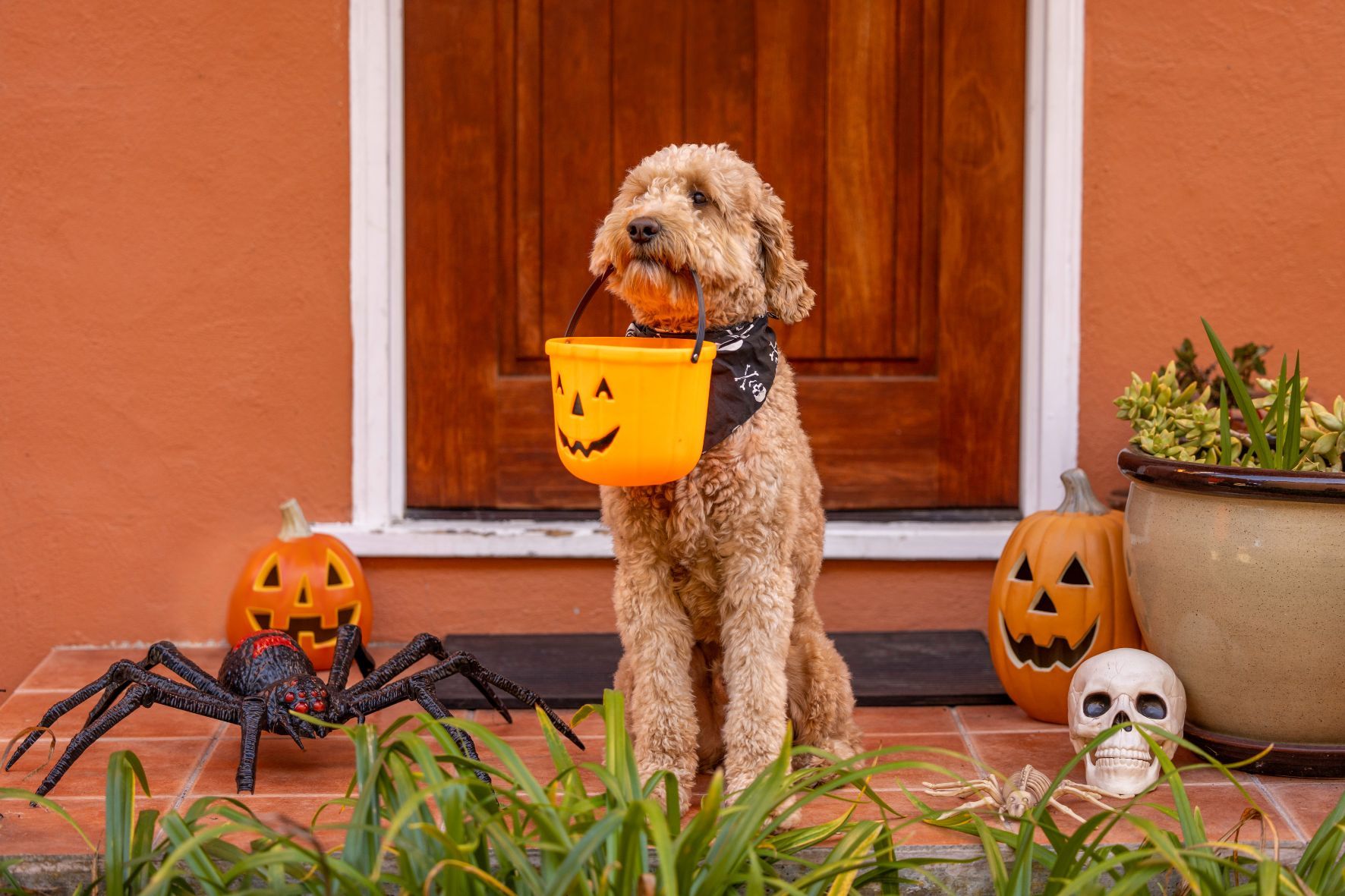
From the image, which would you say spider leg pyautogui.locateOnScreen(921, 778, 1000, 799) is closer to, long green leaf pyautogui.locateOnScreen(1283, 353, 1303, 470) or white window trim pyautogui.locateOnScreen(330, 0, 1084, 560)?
long green leaf pyautogui.locateOnScreen(1283, 353, 1303, 470)

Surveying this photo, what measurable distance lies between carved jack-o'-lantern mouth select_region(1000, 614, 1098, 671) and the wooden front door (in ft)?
2.71

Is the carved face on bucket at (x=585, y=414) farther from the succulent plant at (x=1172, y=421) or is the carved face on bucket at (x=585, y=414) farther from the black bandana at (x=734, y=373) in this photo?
the succulent plant at (x=1172, y=421)

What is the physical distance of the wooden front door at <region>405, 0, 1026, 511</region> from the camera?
4.14 metres

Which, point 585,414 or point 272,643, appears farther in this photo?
point 272,643

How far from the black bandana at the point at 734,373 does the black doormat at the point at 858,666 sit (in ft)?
3.95

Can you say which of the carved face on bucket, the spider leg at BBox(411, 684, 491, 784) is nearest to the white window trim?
the spider leg at BBox(411, 684, 491, 784)

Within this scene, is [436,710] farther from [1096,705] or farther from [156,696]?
[1096,705]

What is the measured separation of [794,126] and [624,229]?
1859 mm

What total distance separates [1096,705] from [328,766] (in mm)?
1800

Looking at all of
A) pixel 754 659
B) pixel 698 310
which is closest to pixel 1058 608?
pixel 754 659

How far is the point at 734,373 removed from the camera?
8.84 feet

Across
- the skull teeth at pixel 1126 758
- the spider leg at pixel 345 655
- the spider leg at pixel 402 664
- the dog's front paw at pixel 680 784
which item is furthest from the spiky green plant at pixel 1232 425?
the spider leg at pixel 345 655

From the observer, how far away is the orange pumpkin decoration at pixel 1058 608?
347cm

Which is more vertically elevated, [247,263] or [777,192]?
[777,192]
